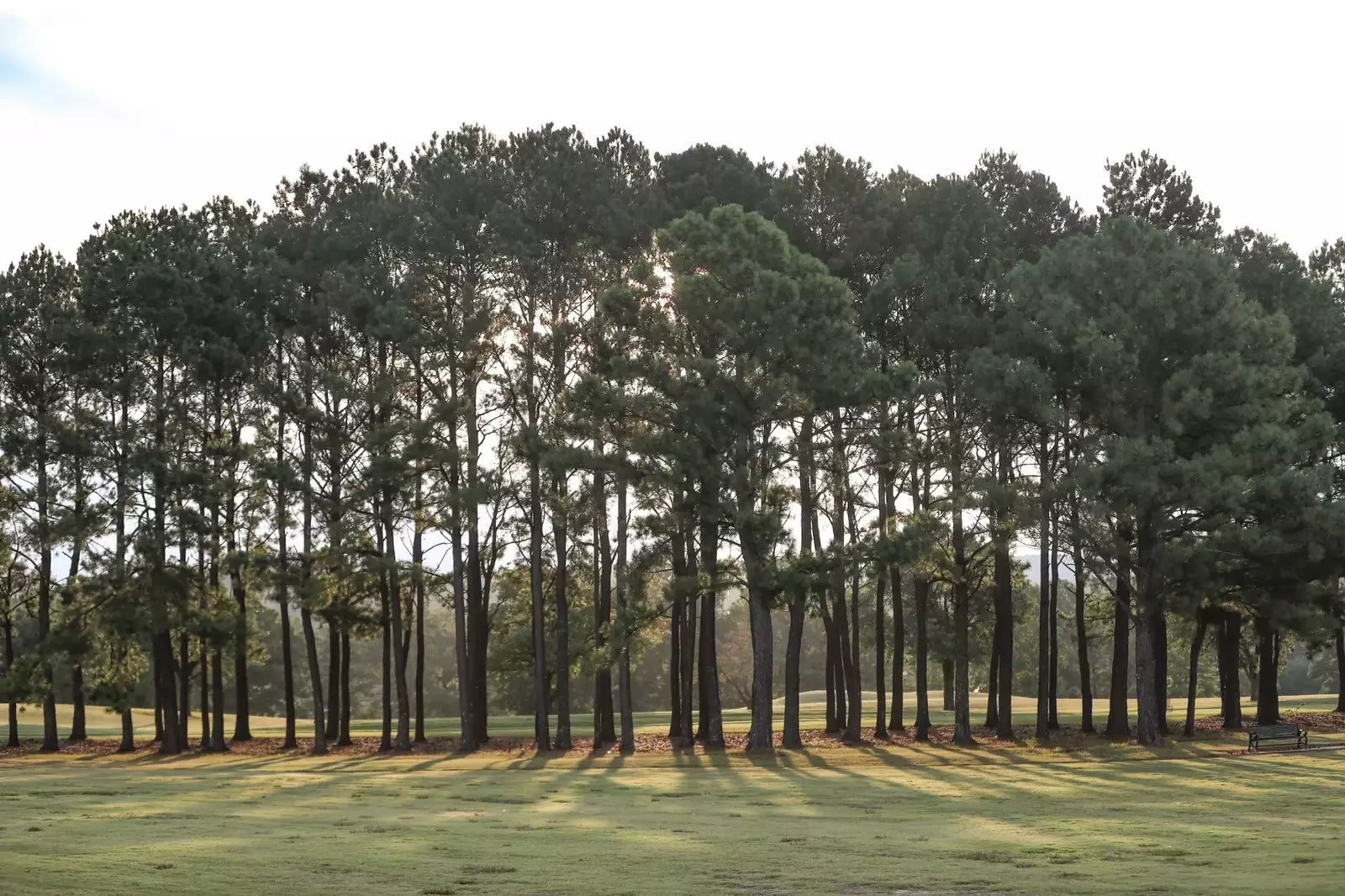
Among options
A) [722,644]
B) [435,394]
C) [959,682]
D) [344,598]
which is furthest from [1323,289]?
[722,644]

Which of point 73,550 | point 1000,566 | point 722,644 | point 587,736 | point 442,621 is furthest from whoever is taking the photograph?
point 442,621

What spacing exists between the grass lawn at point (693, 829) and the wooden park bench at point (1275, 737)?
3064 millimetres

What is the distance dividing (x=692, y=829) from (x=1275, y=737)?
81.4ft

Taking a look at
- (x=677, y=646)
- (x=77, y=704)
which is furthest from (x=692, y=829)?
(x=77, y=704)

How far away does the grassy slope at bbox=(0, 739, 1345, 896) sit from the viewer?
552 inches

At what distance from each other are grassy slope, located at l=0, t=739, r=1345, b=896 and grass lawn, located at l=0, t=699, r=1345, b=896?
7 centimetres

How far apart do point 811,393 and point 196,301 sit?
19268 mm

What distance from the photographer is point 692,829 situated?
20.0m

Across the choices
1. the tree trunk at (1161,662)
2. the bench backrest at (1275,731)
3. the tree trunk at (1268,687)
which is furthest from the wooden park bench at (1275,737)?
the tree trunk at (1268,687)

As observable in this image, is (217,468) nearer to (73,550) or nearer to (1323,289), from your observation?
(73,550)

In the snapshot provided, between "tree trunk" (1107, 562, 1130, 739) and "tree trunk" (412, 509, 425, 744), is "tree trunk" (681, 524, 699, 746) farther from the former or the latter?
"tree trunk" (1107, 562, 1130, 739)

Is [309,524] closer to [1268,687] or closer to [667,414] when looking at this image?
[667,414]

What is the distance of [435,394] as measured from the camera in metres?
43.9

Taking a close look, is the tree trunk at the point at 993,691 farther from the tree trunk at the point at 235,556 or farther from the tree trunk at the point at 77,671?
the tree trunk at the point at 77,671
